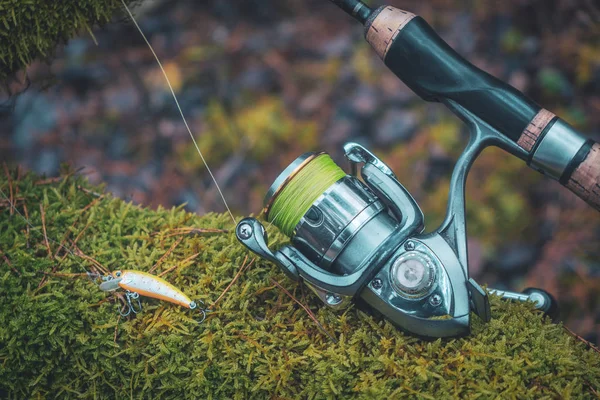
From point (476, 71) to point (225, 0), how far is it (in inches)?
136

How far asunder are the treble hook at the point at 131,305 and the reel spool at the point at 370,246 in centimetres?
42

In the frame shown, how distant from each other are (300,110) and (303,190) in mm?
2563

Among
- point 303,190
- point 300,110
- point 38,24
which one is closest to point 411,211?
point 303,190

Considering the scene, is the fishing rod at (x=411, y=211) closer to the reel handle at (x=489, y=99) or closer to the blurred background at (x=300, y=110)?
the reel handle at (x=489, y=99)

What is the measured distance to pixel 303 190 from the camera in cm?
198

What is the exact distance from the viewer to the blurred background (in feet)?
12.4

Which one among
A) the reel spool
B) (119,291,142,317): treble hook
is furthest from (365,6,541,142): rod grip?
(119,291,142,317): treble hook

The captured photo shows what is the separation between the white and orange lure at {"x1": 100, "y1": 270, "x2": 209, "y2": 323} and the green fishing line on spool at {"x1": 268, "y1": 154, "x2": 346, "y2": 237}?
42 centimetres

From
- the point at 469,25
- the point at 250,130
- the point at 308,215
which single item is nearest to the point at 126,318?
the point at 308,215

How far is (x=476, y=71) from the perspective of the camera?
6.58ft

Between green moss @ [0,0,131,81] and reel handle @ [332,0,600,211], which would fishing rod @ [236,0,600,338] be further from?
green moss @ [0,0,131,81]

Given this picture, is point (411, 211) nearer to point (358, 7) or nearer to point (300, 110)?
point (358, 7)

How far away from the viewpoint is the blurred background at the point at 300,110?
3.77 metres

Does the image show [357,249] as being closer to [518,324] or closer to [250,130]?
[518,324]
